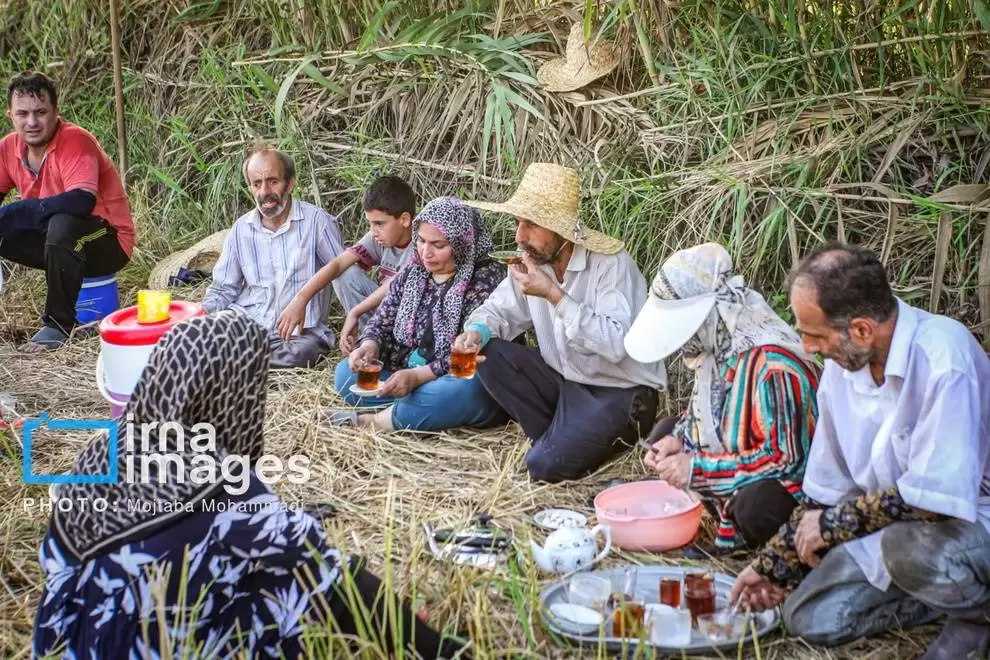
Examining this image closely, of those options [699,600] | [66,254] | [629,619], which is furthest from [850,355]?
[66,254]

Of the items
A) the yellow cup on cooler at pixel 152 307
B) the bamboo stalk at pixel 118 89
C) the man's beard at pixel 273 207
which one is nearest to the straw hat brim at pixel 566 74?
the man's beard at pixel 273 207

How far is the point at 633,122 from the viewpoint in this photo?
5215 mm

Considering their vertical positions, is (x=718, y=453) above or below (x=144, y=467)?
Answer: below

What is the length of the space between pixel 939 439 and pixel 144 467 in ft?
5.98

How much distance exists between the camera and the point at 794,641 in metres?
2.96

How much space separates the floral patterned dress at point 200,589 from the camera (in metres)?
2.42

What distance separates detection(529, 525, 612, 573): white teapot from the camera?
3.29 meters

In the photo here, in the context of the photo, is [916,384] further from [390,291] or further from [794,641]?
[390,291]

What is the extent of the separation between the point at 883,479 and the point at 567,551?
93 centimetres

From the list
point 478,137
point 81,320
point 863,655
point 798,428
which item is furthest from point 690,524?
point 81,320

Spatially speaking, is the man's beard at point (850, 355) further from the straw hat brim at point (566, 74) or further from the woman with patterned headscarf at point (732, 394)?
the straw hat brim at point (566, 74)

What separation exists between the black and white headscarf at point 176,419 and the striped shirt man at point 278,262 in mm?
3250

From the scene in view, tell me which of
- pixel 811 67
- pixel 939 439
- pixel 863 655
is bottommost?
pixel 863 655

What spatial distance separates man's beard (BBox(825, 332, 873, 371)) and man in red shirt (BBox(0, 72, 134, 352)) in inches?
178
